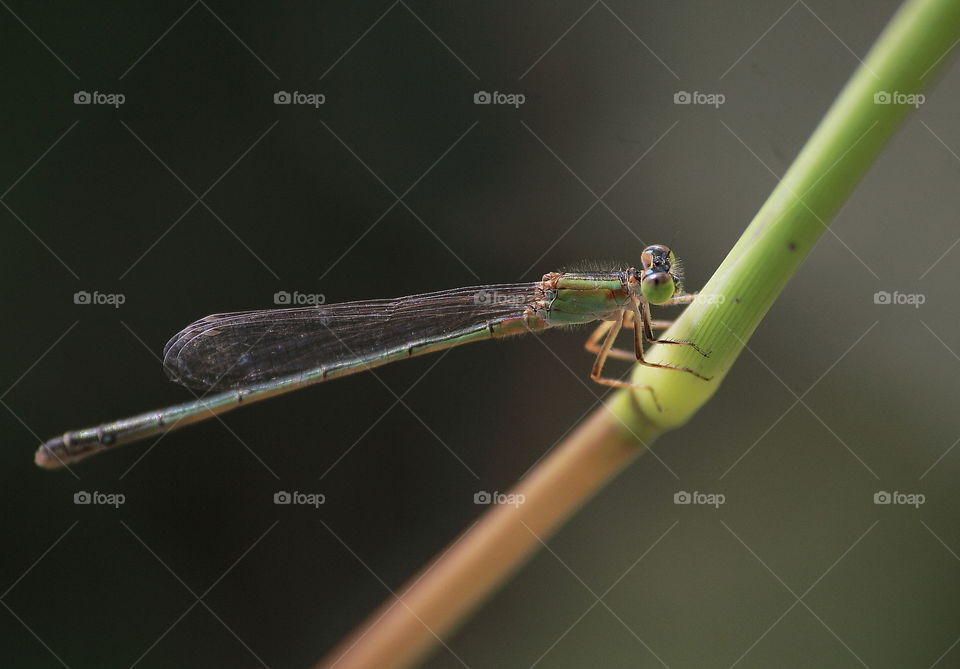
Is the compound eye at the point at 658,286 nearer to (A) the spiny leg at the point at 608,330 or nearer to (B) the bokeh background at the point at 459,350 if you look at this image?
(A) the spiny leg at the point at 608,330

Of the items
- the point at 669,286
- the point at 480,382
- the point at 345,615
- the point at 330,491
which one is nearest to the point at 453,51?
the point at 480,382

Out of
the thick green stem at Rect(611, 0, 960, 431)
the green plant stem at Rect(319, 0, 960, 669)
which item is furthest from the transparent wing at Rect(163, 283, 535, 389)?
the thick green stem at Rect(611, 0, 960, 431)

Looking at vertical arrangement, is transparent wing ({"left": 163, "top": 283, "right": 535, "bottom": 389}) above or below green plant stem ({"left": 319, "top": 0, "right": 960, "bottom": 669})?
above

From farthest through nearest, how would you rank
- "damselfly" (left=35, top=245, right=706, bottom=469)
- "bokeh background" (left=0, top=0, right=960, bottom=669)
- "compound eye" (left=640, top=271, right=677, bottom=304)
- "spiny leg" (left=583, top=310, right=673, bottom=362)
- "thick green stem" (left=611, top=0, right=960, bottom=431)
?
"damselfly" (left=35, top=245, right=706, bottom=469) < "spiny leg" (left=583, top=310, right=673, bottom=362) < "bokeh background" (left=0, top=0, right=960, bottom=669) < "compound eye" (left=640, top=271, right=677, bottom=304) < "thick green stem" (left=611, top=0, right=960, bottom=431)

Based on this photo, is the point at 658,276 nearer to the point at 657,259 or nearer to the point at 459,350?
the point at 657,259

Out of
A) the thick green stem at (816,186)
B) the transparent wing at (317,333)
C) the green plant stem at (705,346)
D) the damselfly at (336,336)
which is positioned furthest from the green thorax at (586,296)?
the thick green stem at (816,186)

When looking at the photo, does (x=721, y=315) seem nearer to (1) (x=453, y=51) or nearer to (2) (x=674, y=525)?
(2) (x=674, y=525)

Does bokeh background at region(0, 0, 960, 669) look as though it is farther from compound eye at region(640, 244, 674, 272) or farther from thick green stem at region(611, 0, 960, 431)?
thick green stem at region(611, 0, 960, 431)

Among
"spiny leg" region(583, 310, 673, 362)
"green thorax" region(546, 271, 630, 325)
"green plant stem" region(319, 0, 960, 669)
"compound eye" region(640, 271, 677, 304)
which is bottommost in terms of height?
"green plant stem" region(319, 0, 960, 669)
